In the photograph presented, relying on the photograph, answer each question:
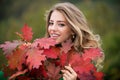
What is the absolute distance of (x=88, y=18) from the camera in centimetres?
1226

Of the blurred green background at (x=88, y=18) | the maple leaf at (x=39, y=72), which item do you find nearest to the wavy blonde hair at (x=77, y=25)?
the maple leaf at (x=39, y=72)

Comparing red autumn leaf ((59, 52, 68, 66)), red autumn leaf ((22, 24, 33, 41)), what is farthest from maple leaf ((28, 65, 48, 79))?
red autumn leaf ((22, 24, 33, 41))

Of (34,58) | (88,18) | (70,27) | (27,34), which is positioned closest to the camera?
(34,58)

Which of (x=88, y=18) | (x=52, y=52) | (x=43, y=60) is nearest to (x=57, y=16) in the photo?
(x=52, y=52)

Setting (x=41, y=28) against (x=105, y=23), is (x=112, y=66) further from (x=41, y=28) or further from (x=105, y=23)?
(x=105, y=23)

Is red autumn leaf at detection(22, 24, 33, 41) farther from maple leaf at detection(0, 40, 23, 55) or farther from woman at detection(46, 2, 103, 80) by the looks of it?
woman at detection(46, 2, 103, 80)

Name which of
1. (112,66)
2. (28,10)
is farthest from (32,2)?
(112,66)

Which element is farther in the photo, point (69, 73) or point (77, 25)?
point (77, 25)

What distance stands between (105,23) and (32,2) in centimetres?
439

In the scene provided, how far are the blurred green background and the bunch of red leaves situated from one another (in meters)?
6.80

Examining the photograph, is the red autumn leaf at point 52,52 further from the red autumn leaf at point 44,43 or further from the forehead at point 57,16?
the forehead at point 57,16

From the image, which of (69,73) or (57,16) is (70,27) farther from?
(69,73)

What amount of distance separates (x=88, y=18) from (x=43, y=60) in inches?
395

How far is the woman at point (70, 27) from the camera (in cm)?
314
